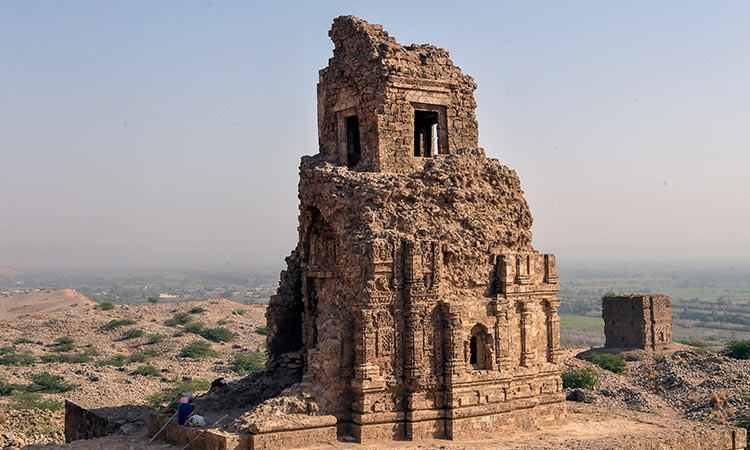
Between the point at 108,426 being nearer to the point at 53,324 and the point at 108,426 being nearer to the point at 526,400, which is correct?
the point at 526,400

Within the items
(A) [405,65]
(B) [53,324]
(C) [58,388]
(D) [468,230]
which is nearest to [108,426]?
(D) [468,230]

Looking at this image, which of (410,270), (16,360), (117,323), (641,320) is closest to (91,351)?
(16,360)

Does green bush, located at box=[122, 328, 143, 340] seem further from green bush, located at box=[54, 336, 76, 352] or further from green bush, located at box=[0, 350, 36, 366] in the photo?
green bush, located at box=[0, 350, 36, 366]

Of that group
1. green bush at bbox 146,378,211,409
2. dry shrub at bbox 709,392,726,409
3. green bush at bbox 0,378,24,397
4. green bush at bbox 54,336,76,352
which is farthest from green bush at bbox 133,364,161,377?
dry shrub at bbox 709,392,726,409

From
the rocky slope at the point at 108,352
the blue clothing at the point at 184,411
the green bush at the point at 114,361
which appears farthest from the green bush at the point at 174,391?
the blue clothing at the point at 184,411

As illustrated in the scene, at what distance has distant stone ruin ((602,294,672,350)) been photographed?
40906 mm

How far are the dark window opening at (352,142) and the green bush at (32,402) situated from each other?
15021 millimetres

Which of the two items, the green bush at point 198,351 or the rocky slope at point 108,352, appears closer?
the rocky slope at point 108,352

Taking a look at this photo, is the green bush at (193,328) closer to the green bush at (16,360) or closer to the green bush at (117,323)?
the green bush at (117,323)

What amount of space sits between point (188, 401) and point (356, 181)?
15.6ft

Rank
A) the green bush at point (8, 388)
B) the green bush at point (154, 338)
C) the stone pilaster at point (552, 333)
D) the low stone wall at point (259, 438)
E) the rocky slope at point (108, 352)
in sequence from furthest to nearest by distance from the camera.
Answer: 1. the green bush at point (154, 338)
2. the green bush at point (8, 388)
3. the rocky slope at point (108, 352)
4. the stone pilaster at point (552, 333)
5. the low stone wall at point (259, 438)

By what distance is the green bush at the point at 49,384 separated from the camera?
99.6ft

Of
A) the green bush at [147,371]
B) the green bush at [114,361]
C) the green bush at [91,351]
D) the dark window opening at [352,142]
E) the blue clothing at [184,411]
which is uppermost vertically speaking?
the dark window opening at [352,142]

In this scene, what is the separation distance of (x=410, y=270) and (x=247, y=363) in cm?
2428
